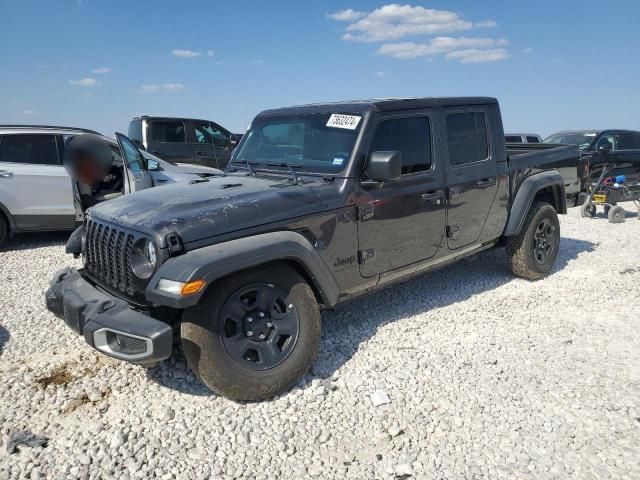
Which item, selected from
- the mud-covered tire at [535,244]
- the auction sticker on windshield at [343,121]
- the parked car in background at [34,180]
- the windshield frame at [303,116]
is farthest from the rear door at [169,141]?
the mud-covered tire at [535,244]

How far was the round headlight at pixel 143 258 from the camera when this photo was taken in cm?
296

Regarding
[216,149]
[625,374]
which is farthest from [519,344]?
[216,149]

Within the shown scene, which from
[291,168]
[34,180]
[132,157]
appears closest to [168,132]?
[34,180]

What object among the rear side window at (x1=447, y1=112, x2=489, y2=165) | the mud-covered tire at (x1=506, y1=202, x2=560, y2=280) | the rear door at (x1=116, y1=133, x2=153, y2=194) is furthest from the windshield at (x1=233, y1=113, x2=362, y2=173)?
the mud-covered tire at (x1=506, y1=202, x2=560, y2=280)

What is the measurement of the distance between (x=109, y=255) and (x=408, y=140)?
→ 248cm

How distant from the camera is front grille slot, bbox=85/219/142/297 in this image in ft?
10.2

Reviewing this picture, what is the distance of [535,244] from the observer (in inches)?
218

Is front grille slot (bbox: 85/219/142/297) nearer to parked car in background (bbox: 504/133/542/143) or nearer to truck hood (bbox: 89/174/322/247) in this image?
truck hood (bbox: 89/174/322/247)

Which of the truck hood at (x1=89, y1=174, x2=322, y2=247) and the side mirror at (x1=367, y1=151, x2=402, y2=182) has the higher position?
the side mirror at (x1=367, y1=151, x2=402, y2=182)

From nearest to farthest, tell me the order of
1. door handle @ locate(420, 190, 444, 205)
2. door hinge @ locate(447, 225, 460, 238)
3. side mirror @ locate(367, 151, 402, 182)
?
side mirror @ locate(367, 151, 402, 182) < door handle @ locate(420, 190, 444, 205) < door hinge @ locate(447, 225, 460, 238)

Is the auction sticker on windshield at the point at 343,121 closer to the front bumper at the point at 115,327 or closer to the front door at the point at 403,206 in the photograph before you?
the front door at the point at 403,206

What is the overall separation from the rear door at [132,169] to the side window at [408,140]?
10.8ft

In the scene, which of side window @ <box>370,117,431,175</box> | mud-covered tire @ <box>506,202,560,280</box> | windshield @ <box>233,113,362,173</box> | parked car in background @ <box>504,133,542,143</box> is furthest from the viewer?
parked car in background @ <box>504,133,542,143</box>

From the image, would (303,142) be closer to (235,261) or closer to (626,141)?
(235,261)
